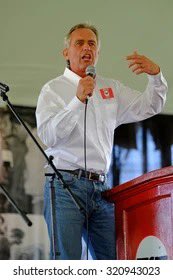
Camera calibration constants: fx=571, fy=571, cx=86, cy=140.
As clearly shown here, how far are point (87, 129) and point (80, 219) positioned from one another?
368mm

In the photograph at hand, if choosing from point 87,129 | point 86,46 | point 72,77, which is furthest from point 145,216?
point 86,46

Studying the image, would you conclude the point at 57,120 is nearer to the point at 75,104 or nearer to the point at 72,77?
the point at 75,104

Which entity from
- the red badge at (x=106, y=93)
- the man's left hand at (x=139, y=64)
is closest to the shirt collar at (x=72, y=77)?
the red badge at (x=106, y=93)

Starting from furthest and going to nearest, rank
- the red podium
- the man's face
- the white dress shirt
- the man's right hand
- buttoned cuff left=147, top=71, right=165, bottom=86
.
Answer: the man's face < buttoned cuff left=147, top=71, right=165, bottom=86 < the white dress shirt < the man's right hand < the red podium

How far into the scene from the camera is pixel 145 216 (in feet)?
6.72

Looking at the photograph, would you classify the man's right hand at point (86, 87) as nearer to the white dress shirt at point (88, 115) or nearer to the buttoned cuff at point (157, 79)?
the white dress shirt at point (88, 115)

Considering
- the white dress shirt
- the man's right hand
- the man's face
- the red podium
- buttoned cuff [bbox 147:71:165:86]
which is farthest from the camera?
the man's face

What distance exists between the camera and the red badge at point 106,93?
96.0 inches

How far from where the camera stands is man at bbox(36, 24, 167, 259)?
A: 214cm

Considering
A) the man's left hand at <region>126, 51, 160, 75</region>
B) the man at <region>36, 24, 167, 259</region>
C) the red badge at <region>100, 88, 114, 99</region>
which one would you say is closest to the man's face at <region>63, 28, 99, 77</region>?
the man at <region>36, 24, 167, 259</region>

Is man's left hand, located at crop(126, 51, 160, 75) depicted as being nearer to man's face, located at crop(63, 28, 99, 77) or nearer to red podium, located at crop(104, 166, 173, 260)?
man's face, located at crop(63, 28, 99, 77)

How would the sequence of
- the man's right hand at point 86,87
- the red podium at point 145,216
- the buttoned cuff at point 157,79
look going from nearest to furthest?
the red podium at point 145,216 → the man's right hand at point 86,87 → the buttoned cuff at point 157,79

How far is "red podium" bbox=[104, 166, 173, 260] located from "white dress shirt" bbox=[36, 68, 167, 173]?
0.64ft

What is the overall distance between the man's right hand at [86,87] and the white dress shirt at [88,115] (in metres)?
0.05
